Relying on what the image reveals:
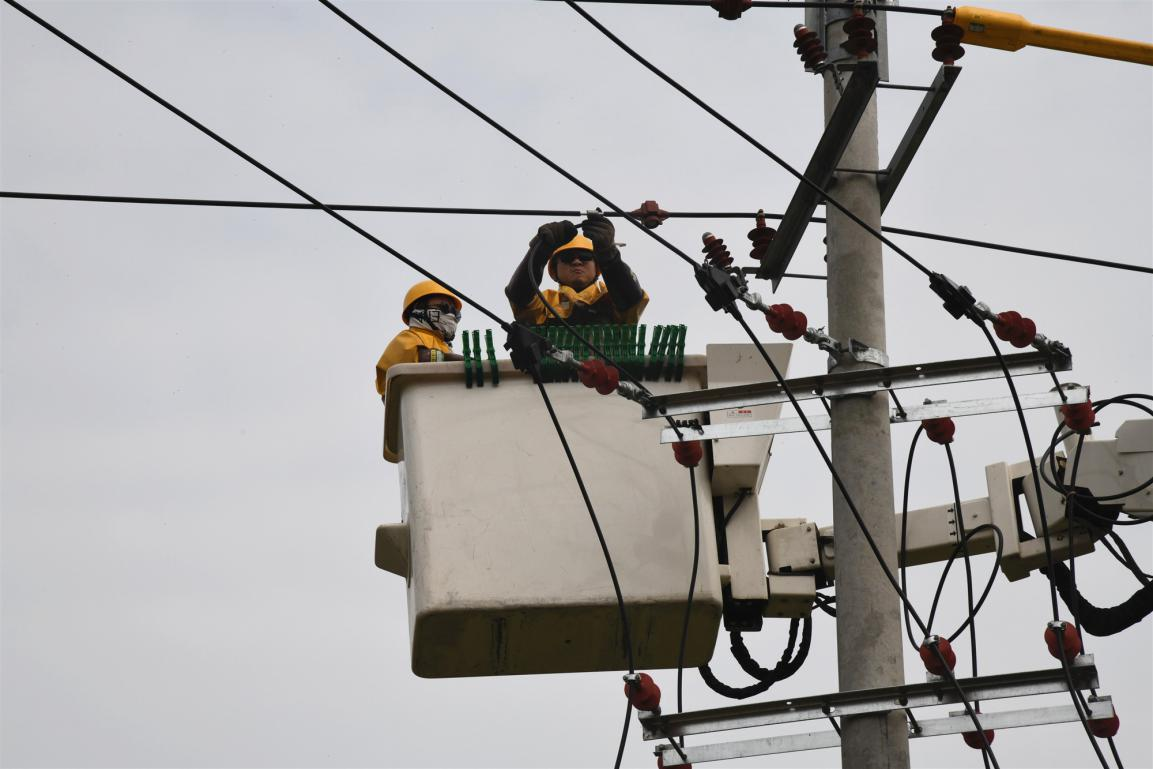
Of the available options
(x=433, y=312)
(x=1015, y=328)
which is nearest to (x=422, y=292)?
(x=433, y=312)

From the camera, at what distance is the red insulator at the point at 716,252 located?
676cm

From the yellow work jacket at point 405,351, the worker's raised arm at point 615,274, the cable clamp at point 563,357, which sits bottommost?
the cable clamp at point 563,357

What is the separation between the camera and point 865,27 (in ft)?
20.3

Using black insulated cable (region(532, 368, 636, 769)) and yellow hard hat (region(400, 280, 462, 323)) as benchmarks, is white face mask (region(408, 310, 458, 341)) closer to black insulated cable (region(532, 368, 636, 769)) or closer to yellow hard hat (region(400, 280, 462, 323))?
yellow hard hat (region(400, 280, 462, 323))

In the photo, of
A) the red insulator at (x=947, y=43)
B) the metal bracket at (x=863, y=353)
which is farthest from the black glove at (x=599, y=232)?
the red insulator at (x=947, y=43)

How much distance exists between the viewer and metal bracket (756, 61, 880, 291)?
6.23m

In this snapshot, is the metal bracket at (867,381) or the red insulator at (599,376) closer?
the metal bracket at (867,381)

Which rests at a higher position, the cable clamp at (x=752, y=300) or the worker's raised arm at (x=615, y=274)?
the worker's raised arm at (x=615, y=274)

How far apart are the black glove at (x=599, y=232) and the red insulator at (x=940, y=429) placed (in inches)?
61.2

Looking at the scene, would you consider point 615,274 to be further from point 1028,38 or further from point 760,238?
point 1028,38

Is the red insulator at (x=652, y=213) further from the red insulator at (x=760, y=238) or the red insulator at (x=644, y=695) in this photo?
the red insulator at (x=644, y=695)

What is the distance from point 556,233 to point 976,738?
2499 millimetres

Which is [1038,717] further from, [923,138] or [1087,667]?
[923,138]

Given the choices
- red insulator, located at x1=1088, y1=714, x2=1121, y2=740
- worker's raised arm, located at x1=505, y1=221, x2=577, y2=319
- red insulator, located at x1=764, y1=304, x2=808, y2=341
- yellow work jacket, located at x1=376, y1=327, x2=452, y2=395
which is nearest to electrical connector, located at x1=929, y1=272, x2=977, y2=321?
red insulator, located at x1=764, y1=304, x2=808, y2=341
